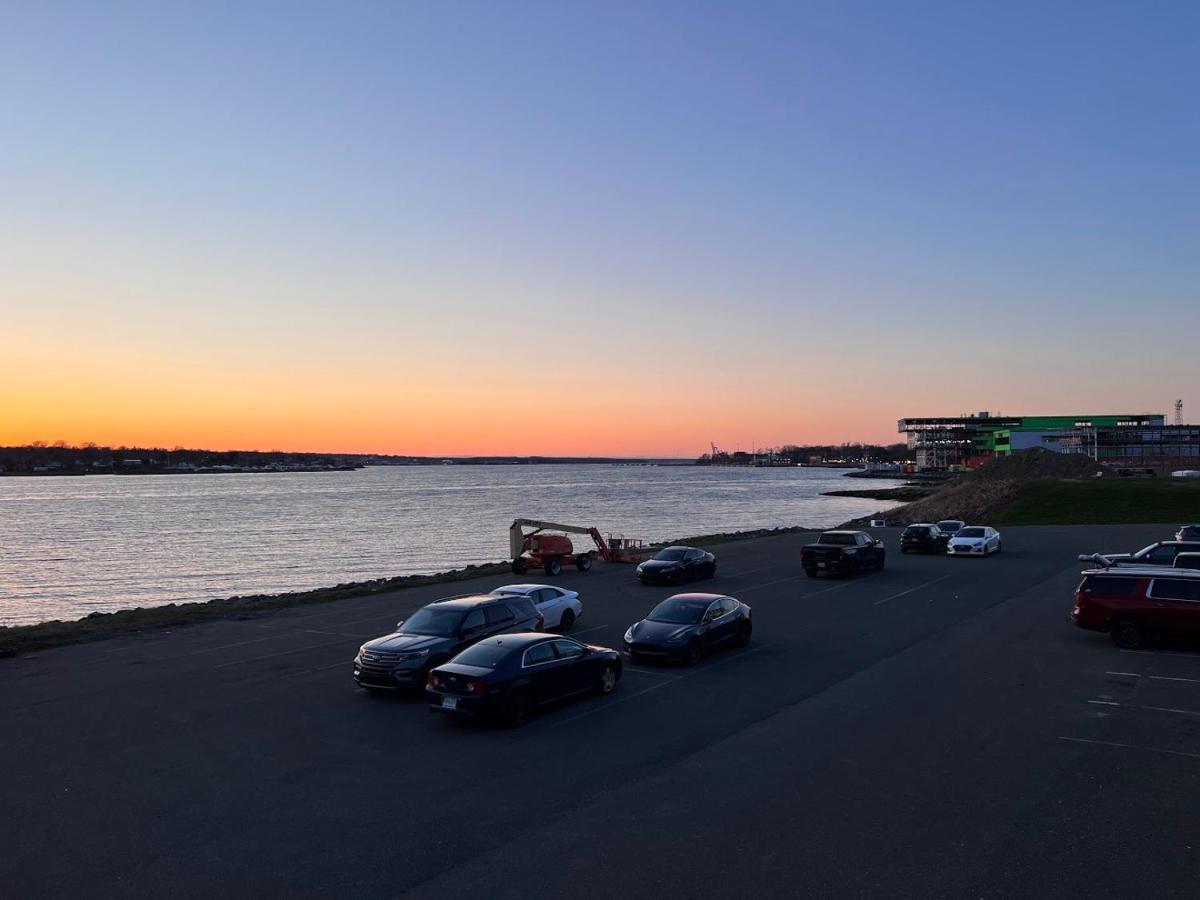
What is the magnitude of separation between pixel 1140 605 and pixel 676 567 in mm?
15922

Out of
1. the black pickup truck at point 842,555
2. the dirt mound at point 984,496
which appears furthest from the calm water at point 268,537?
the black pickup truck at point 842,555

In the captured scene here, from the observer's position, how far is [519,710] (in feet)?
49.2

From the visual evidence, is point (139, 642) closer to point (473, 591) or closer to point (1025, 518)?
point (473, 591)

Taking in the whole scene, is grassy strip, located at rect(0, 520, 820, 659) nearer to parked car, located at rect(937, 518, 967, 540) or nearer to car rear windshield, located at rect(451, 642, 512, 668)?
car rear windshield, located at rect(451, 642, 512, 668)

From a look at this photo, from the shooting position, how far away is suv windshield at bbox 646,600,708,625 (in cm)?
2027

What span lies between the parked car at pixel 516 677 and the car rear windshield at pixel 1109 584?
1220 cm

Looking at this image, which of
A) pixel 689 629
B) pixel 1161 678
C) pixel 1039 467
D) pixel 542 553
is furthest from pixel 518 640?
pixel 1039 467

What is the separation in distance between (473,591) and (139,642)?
11763 millimetres

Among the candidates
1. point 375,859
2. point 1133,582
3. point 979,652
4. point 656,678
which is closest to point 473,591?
point 656,678

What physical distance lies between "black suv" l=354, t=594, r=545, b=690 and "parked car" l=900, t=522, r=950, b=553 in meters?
27.7

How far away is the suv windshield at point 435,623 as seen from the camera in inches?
717

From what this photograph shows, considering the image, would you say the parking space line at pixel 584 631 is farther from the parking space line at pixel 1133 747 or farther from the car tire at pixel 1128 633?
the parking space line at pixel 1133 747

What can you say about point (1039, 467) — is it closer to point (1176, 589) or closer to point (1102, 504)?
point (1102, 504)

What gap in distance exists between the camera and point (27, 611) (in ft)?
138
